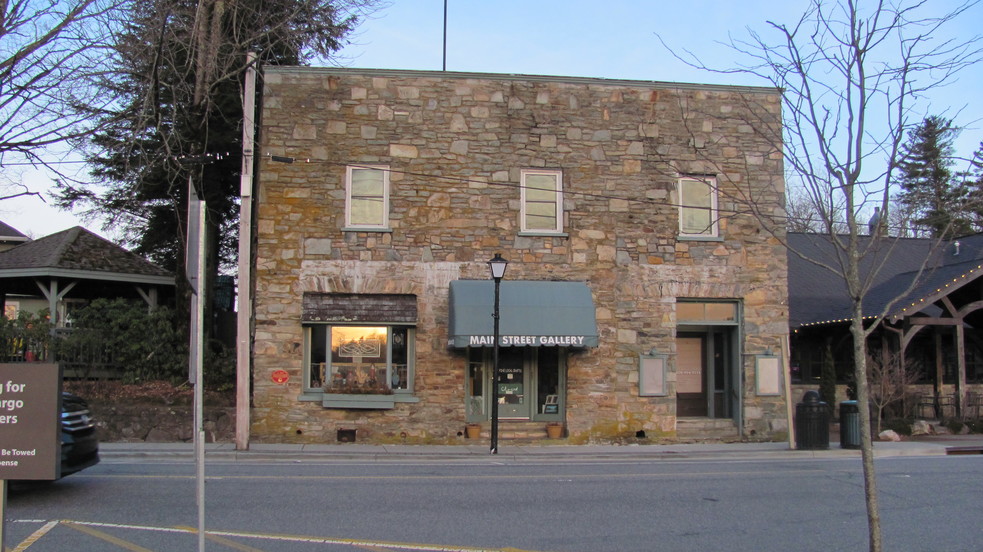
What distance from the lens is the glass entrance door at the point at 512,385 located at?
17.9 metres

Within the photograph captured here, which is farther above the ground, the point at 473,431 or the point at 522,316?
the point at 522,316

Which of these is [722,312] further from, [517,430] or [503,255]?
[517,430]

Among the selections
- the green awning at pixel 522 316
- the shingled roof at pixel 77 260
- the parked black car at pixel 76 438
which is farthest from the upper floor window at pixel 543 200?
the shingled roof at pixel 77 260

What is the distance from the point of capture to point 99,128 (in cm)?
1175

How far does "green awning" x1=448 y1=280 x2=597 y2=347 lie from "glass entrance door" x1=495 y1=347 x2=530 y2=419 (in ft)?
4.06

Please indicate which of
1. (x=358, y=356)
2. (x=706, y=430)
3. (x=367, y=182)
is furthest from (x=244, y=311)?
(x=706, y=430)

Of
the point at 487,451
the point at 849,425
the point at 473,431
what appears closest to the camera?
the point at 487,451

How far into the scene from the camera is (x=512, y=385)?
708 inches

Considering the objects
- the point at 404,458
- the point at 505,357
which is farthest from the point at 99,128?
the point at 505,357

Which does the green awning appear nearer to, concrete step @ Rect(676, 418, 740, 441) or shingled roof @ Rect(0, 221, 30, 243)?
concrete step @ Rect(676, 418, 740, 441)

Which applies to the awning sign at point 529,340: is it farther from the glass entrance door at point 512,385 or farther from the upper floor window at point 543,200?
the upper floor window at point 543,200

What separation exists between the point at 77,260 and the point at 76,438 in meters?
12.5

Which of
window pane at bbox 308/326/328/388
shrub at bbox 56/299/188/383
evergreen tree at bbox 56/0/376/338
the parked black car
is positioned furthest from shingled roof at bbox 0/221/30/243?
the parked black car

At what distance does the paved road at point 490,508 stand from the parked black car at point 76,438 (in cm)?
43
